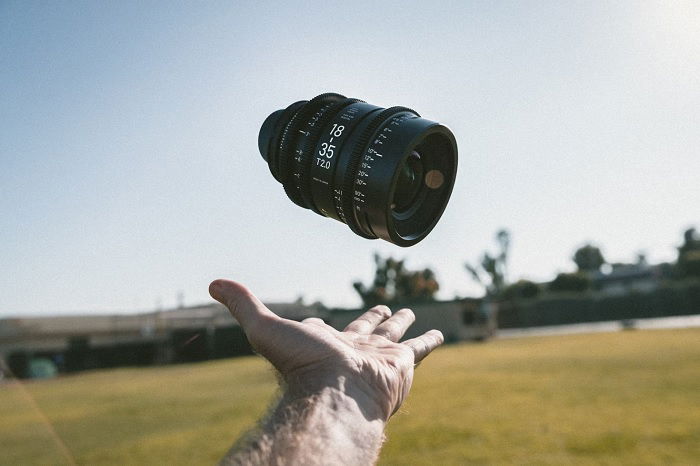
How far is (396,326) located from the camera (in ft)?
5.83

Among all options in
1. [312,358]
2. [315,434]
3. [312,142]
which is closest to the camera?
[315,434]

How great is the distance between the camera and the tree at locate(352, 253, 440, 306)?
4238cm

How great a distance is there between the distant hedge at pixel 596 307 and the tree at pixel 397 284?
6681 mm

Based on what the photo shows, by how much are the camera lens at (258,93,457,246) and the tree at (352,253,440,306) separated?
38.7m

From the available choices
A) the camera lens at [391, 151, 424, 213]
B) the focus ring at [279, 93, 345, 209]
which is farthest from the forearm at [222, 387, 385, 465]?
the focus ring at [279, 93, 345, 209]

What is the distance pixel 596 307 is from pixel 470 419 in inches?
1445

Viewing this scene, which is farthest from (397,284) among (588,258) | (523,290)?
(588,258)

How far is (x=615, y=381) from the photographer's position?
932cm

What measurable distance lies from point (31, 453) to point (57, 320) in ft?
68.0

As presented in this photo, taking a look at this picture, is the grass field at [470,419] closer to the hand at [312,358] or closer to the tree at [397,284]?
the hand at [312,358]

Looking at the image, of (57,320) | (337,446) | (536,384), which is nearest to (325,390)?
(337,446)

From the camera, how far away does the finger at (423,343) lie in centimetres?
171

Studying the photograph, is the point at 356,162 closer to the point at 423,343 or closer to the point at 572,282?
the point at 423,343

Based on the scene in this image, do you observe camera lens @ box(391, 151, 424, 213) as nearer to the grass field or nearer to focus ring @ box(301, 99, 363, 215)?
focus ring @ box(301, 99, 363, 215)
